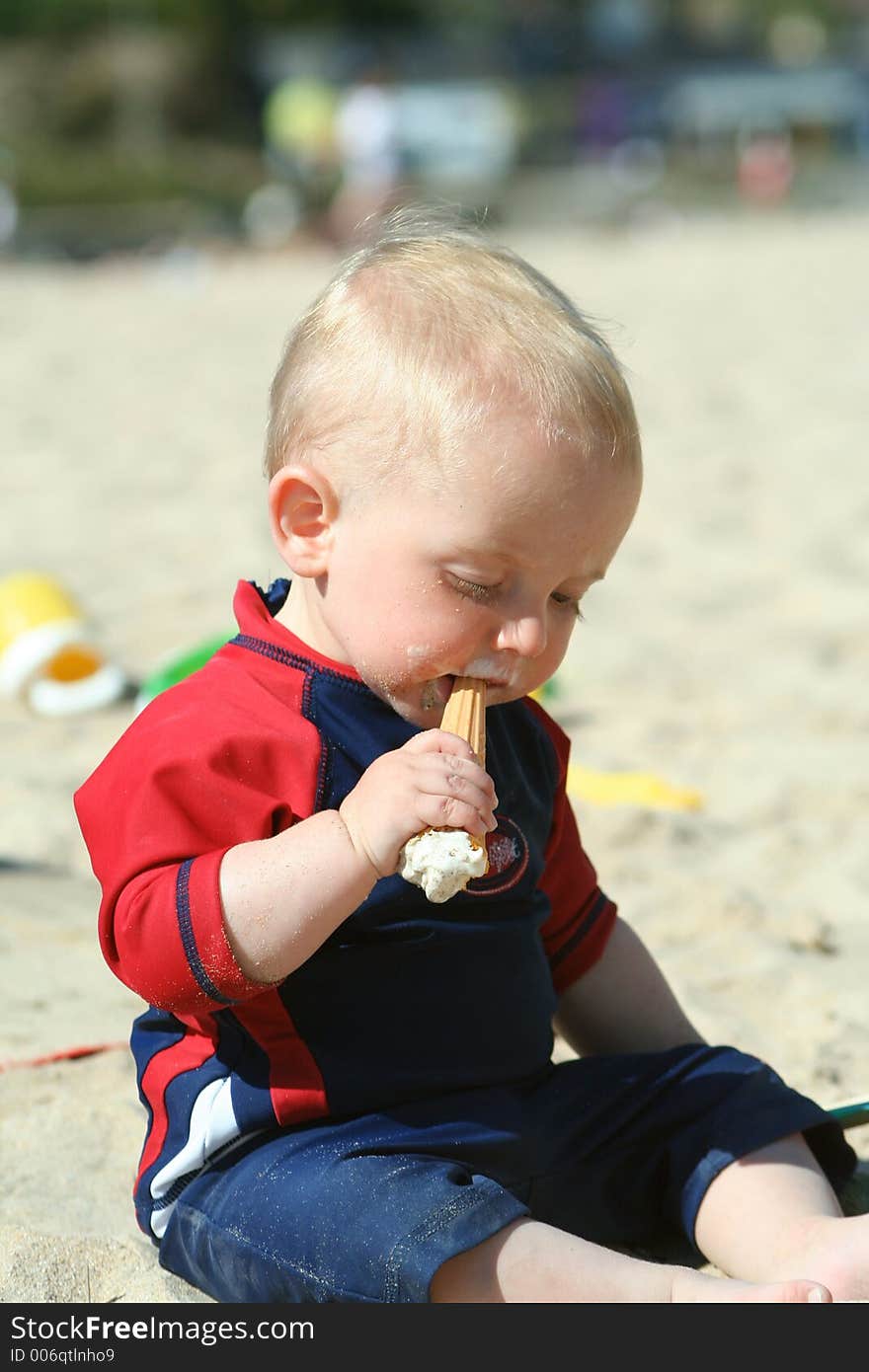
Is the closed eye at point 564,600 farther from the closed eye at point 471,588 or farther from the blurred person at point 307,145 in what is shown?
the blurred person at point 307,145

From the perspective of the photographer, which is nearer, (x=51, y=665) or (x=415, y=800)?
(x=415, y=800)

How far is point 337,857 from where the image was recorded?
1.69 metres

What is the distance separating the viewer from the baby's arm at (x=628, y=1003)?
224 centimetres

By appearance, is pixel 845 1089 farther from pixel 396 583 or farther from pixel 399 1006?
pixel 396 583

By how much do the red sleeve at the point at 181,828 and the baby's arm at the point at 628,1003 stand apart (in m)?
0.60

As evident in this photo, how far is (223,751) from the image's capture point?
1.80 meters

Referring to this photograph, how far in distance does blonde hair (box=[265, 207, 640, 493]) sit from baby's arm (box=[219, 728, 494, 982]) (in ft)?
1.09

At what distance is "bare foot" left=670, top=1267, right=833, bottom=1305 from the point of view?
1.69 metres

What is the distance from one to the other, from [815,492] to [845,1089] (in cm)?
430

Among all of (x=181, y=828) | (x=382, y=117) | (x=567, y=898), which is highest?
(x=181, y=828)

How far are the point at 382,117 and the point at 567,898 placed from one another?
2135cm

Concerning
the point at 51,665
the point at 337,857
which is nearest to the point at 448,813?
the point at 337,857

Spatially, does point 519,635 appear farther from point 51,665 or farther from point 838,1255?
point 51,665

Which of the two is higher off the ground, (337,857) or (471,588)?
(471,588)
